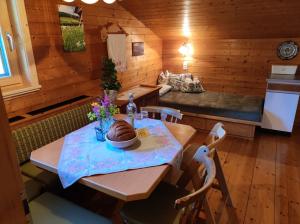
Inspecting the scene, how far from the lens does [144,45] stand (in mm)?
3672

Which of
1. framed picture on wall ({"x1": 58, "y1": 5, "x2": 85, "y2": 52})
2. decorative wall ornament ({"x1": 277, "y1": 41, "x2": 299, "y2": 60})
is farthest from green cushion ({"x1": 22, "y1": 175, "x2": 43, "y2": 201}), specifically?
decorative wall ornament ({"x1": 277, "y1": 41, "x2": 299, "y2": 60})

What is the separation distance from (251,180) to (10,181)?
2266mm

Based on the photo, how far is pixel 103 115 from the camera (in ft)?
5.00

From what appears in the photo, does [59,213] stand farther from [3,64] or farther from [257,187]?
[257,187]

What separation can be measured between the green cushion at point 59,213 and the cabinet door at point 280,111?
2799 millimetres

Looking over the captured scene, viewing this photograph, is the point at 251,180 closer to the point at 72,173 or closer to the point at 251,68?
the point at 72,173

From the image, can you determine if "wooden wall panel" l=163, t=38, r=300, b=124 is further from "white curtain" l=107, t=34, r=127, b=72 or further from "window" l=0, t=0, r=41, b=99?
"window" l=0, t=0, r=41, b=99

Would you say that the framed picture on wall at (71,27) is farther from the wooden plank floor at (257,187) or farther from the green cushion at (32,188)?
the wooden plank floor at (257,187)

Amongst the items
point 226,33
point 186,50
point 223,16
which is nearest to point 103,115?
point 223,16

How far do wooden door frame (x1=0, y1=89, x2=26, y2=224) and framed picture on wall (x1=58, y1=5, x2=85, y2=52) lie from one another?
1992 mm

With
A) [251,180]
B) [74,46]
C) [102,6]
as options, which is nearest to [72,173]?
[74,46]

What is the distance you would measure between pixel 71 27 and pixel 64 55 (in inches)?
12.1

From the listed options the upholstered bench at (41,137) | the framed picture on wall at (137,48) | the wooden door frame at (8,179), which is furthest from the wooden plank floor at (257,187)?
the framed picture on wall at (137,48)

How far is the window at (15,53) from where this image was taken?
1.86 meters
